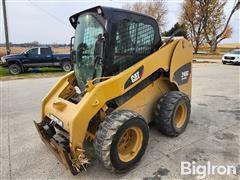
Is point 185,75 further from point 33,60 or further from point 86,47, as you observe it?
point 33,60

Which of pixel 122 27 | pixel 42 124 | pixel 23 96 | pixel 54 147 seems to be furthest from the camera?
pixel 23 96

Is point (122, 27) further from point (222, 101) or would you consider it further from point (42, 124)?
point (222, 101)

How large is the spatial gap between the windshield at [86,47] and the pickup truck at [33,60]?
9763 millimetres

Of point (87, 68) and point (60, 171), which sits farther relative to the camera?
point (87, 68)

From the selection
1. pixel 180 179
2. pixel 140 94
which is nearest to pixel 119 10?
pixel 140 94

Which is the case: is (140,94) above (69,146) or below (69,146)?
above

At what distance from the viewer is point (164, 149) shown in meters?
3.46

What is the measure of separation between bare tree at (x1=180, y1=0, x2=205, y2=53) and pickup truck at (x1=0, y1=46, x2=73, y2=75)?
71.2 feet

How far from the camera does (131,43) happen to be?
3324mm

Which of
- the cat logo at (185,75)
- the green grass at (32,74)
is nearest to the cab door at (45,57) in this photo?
the green grass at (32,74)

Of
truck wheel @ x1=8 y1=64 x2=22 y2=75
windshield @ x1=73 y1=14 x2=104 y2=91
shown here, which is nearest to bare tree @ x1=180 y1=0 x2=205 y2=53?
truck wheel @ x1=8 y1=64 x2=22 y2=75

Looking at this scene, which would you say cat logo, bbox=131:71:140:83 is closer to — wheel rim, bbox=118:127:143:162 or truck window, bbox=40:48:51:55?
wheel rim, bbox=118:127:143:162

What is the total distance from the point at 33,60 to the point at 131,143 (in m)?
12.3

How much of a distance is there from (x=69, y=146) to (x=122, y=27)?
1.81 metres
